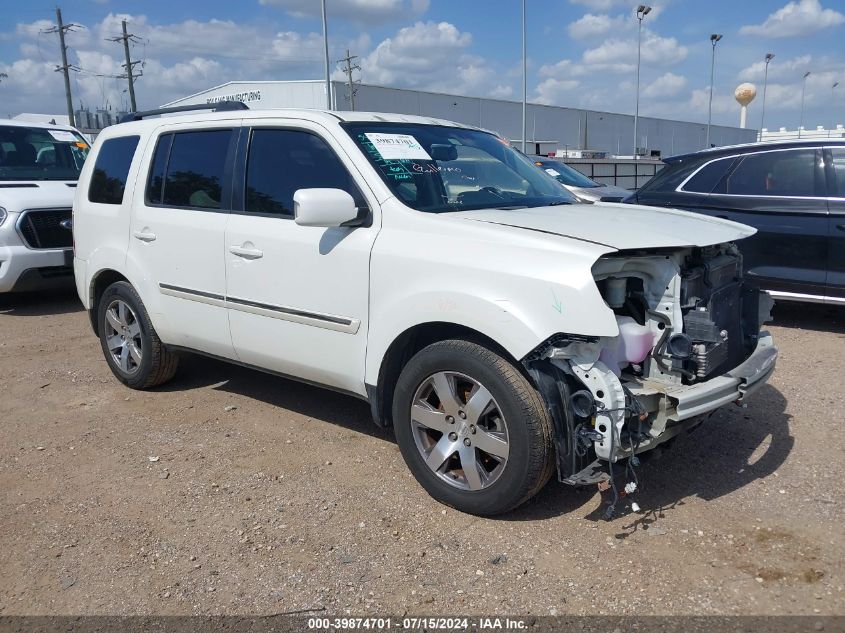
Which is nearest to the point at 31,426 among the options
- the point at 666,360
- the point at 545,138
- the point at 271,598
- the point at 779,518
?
the point at 271,598

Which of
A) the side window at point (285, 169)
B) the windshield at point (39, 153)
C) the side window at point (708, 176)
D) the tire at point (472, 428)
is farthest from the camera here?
the windshield at point (39, 153)

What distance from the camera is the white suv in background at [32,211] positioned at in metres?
8.34

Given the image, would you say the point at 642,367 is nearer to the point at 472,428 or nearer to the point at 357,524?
the point at 472,428

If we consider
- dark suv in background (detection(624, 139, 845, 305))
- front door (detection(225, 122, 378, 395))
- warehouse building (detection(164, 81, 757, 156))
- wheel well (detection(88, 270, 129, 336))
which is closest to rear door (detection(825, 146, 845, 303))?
dark suv in background (detection(624, 139, 845, 305))

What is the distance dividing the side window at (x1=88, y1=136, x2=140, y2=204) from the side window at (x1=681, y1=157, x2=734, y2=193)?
511 centimetres

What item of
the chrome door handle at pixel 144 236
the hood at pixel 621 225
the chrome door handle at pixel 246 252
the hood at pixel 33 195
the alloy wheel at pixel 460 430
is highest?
the hood at pixel 33 195

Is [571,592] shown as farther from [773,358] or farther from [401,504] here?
[773,358]

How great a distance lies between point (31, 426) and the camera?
4.90 meters

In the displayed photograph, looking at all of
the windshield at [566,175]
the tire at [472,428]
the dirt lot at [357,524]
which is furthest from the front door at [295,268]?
the windshield at [566,175]

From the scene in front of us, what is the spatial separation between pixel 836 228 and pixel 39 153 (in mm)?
9427

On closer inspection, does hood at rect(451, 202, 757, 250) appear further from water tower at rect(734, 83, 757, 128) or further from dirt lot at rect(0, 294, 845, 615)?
water tower at rect(734, 83, 757, 128)

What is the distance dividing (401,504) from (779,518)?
5.94 ft

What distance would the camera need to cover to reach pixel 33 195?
8656 millimetres

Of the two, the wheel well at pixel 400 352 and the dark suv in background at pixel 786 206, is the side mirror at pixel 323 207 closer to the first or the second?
the wheel well at pixel 400 352
